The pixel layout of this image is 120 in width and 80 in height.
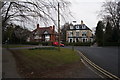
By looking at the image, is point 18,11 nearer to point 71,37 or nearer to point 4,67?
point 4,67

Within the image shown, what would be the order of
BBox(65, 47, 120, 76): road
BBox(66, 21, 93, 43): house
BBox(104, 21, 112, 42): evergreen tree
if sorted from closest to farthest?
1. BBox(65, 47, 120, 76): road
2. BBox(104, 21, 112, 42): evergreen tree
3. BBox(66, 21, 93, 43): house

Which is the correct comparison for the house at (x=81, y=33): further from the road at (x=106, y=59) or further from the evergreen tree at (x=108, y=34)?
the road at (x=106, y=59)

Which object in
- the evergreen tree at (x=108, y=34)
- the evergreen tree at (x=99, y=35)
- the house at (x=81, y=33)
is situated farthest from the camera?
the house at (x=81, y=33)

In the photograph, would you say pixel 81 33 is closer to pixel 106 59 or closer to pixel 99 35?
pixel 99 35

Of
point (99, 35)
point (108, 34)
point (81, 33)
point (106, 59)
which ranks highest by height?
point (81, 33)

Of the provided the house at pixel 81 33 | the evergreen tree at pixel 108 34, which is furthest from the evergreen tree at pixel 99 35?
the house at pixel 81 33

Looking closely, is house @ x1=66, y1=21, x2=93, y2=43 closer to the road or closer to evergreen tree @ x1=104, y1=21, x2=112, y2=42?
evergreen tree @ x1=104, y1=21, x2=112, y2=42

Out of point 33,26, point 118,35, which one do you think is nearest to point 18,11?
point 33,26

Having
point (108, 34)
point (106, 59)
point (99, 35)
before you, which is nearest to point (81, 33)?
point (99, 35)

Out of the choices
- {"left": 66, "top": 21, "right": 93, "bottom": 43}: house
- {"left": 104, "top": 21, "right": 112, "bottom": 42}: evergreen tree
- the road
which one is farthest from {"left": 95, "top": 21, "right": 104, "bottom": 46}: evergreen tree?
the road

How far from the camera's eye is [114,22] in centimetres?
4472

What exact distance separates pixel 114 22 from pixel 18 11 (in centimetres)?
4049

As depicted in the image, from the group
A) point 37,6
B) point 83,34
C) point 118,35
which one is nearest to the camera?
point 37,6

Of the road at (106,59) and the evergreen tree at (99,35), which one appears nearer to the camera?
the road at (106,59)
